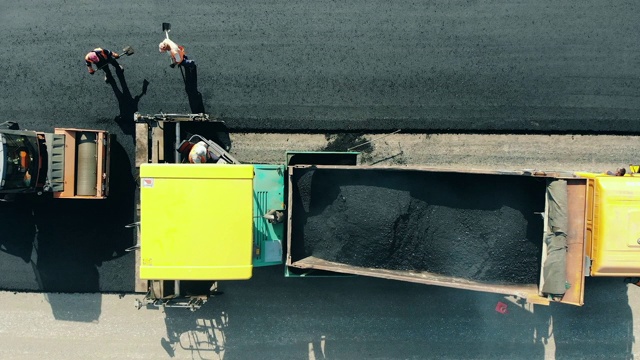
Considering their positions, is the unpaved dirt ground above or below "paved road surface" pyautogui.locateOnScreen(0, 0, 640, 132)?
below

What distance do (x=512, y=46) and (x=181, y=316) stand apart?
797 cm

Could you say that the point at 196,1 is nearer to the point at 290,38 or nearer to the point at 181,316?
the point at 290,38

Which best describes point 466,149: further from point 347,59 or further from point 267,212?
point 267,212

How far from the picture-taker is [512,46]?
7.35 meters

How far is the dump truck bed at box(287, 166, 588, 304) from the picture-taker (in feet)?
19.1

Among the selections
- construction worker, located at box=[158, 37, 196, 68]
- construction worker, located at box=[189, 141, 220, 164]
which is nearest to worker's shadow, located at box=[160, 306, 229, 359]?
construction worker, located at box=[189, 141, 220, 164]

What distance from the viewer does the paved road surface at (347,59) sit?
734cm

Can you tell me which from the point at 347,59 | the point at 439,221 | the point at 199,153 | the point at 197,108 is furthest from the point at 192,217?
the point at 347,59

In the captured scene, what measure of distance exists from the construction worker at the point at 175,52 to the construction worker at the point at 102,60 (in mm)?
892

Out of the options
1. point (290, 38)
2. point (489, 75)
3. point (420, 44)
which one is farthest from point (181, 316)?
point (489, 75)

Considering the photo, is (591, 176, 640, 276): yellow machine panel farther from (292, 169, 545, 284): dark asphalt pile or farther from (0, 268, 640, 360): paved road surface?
(0, 268, 640, 360): paved road surface

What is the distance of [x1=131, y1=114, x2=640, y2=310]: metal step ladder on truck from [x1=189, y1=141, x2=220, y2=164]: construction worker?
3.71 ft

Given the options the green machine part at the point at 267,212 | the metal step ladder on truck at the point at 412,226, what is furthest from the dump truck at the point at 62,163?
the green machine part at the point at 267,212

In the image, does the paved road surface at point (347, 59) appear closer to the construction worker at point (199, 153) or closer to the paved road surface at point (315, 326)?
the construction worker at point (199, 153)
